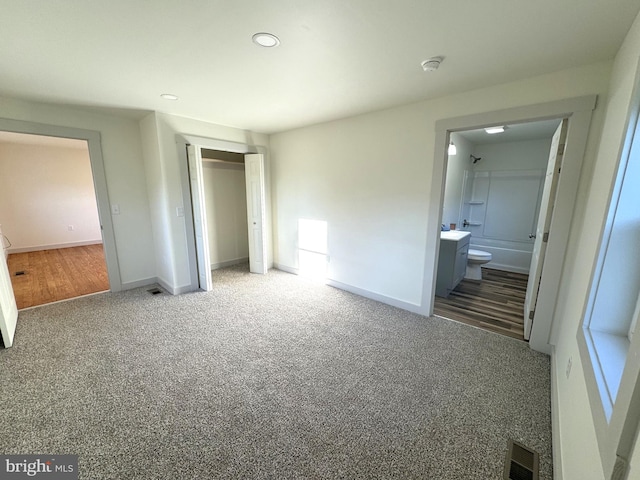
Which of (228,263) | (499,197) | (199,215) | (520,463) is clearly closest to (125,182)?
(199,215)

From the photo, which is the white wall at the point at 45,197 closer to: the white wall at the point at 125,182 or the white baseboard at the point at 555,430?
the white wall at the point at 125,182

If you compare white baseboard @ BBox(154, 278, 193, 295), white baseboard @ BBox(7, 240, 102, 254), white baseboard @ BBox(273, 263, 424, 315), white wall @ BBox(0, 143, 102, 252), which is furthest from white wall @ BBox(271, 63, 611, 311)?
white baseboard @ BBox(7, 240, 102, 254)

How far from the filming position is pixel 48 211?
238 inches

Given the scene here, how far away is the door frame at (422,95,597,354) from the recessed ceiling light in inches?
72.7

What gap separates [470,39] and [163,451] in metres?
3.15

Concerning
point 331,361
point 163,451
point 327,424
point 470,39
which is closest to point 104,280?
point 163,451

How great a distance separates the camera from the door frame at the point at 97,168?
9.62 ft

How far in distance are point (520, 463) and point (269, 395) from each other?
156cm

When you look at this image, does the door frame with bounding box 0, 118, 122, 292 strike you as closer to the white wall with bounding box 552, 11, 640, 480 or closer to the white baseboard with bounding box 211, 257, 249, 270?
the white baseboard with bounding box 211, 257, 249, 270

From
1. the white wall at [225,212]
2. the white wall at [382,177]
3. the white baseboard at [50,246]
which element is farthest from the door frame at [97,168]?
the white baseboard at [50,246]

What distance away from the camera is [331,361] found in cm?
230

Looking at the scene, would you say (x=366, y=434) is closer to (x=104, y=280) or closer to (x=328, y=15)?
(x=328, y=15)

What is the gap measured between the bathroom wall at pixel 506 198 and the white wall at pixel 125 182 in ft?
19.2

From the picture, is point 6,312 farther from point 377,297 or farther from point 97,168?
point 377,297
